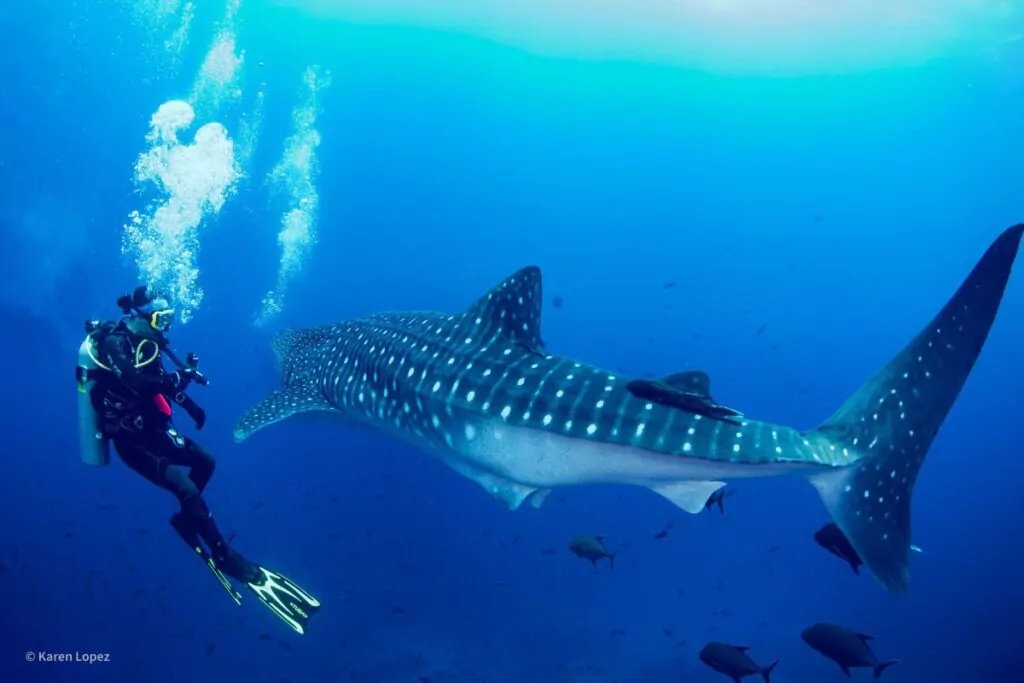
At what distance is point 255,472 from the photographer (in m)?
20.8

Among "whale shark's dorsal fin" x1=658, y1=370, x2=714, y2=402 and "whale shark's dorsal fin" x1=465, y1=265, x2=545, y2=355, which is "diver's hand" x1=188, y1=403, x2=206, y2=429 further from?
"whale shark's dorsal fin" x1=658, y1=370, x2=714, y2=402

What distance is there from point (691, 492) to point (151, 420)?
17.7 ft

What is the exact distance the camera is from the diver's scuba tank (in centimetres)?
621

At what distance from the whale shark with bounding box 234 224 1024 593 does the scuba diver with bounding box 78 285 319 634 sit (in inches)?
91.7

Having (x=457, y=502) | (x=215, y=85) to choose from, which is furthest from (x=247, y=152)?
(x=457, y=502)

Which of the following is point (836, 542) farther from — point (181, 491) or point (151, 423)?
point (151, 423)

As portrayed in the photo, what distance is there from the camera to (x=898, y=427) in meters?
5.16

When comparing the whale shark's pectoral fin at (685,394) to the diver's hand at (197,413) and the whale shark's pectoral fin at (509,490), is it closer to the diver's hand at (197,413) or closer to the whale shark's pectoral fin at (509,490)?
the whale shark's pectoral fin at (509,490)

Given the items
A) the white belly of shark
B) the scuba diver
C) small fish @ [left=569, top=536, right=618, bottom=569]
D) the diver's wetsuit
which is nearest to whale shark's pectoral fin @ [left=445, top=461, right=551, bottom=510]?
the white belly of shark

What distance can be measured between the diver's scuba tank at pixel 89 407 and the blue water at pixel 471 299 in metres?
9.43

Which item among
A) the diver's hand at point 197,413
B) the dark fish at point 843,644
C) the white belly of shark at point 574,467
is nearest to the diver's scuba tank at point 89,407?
the diver's hand at point 197,413

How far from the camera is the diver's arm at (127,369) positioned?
6.00 m

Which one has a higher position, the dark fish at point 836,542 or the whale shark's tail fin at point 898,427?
the whale shark's tail fin at point 898,427

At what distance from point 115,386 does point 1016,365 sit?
82500mm
